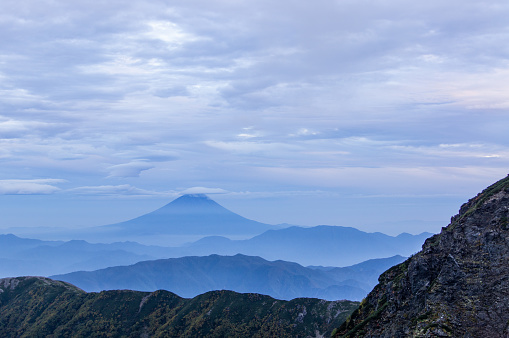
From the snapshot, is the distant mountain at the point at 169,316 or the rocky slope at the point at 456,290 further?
the distant mountain at the point at 169,316

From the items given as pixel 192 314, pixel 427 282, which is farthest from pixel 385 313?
pixel 192 314

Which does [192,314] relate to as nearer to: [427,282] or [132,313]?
[132,313]

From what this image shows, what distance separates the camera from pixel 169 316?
16925 centimetres

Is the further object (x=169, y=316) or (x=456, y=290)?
(x=169, y=316)

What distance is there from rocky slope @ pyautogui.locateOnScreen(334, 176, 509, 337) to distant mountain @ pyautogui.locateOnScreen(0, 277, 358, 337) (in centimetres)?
8922

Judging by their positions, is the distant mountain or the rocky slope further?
the distant mountain

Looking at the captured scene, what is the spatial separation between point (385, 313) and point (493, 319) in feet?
54.1

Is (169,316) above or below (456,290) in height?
below

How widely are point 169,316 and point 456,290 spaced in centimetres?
14551

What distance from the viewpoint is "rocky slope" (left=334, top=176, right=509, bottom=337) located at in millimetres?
43438

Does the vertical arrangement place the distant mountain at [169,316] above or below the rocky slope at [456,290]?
below

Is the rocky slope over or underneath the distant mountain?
over

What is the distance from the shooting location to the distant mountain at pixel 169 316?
148 meters

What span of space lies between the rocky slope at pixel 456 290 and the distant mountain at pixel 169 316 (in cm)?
8922
